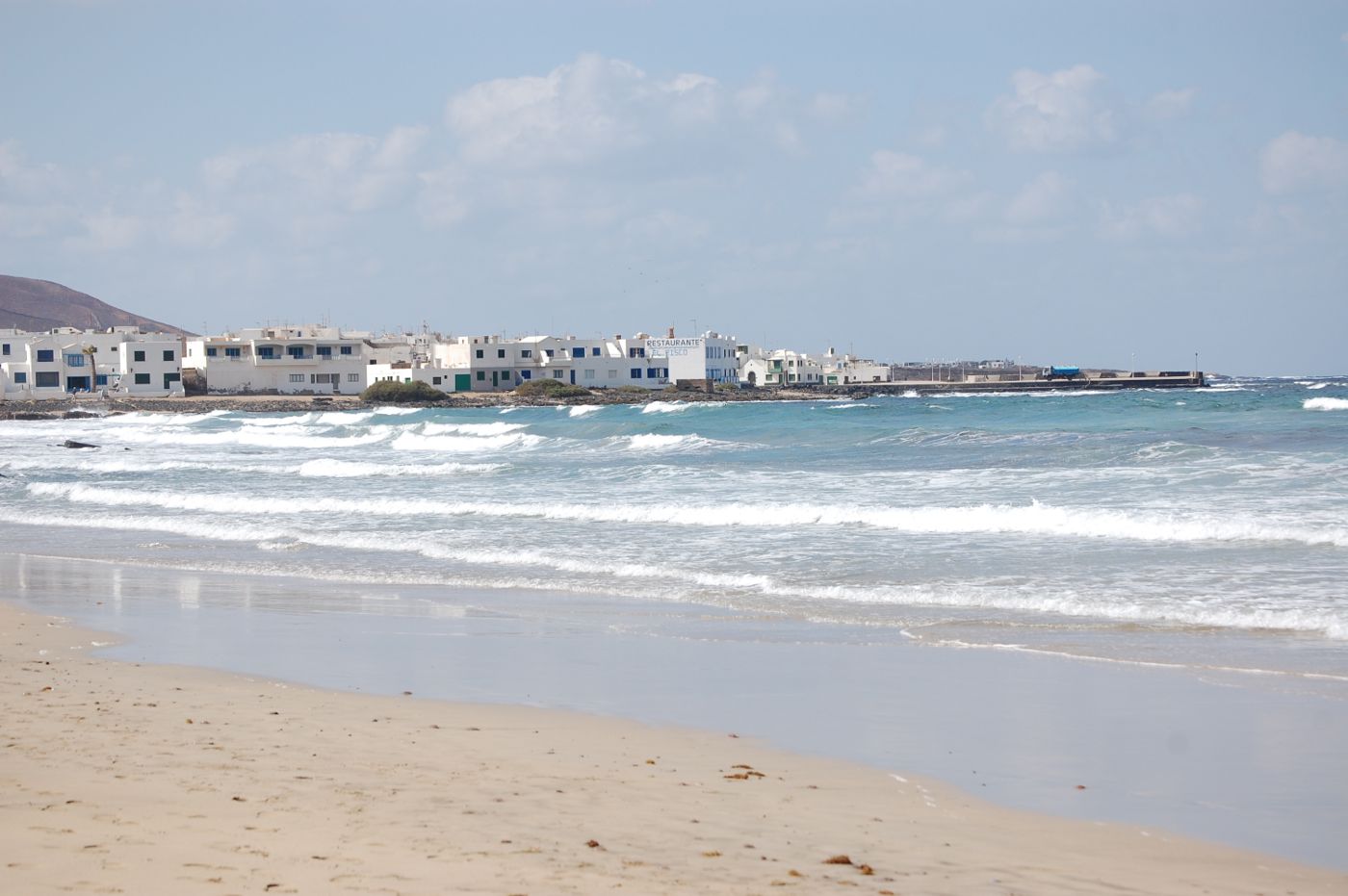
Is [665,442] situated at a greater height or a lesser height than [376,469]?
greater

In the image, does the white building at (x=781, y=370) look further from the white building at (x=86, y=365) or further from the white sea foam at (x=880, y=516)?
the white sea foam at (x=880, y=516)

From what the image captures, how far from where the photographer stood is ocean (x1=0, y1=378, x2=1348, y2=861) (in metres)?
8.58

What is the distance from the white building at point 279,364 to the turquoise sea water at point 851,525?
46.7m

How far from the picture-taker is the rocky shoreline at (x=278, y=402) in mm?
68750

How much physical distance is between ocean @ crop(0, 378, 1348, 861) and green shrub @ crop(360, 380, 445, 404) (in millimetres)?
44747

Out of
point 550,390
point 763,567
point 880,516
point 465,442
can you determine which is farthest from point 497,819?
point 550,390

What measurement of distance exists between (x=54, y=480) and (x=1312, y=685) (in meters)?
29.5

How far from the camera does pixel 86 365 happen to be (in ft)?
279

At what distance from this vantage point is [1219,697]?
304 inches

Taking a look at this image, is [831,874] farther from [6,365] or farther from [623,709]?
[6,365]

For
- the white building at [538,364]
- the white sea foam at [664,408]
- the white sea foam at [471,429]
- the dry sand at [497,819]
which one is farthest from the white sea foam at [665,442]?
the white building at [538,364]

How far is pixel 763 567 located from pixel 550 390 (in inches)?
2679

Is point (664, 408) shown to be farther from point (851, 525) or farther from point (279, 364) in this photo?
point (851, 525)

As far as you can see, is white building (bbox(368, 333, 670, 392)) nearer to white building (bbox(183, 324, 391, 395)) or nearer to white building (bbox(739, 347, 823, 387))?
white building (bbox(183, 324, 391, 395))
